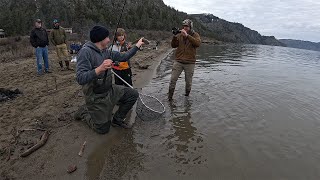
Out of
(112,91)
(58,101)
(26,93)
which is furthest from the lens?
(26,93)

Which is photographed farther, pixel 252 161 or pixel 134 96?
pixel 134 96

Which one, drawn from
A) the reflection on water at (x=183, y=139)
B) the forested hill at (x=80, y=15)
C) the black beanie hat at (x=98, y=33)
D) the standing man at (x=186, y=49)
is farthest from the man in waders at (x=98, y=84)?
the forested hill at (x=80, y=15)

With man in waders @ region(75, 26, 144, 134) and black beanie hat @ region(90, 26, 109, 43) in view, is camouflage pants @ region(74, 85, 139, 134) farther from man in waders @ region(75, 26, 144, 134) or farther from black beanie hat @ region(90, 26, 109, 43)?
black beanie hat @ region(90, 26, 109, 43)

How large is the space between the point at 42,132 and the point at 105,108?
1.49 m

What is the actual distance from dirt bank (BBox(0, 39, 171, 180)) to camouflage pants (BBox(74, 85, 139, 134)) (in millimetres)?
186

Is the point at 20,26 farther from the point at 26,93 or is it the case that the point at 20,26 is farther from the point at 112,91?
the point at 112,91

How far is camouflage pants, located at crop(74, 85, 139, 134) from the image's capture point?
19.3 feet

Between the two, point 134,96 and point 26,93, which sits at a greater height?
point 134,96

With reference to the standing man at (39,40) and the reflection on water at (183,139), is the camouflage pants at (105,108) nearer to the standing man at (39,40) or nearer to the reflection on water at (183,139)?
the reflection on water at (183,139)

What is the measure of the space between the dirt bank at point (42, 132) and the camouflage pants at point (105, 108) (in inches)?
7.3

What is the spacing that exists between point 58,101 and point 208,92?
5.42 metres

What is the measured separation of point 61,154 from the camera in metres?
5.35

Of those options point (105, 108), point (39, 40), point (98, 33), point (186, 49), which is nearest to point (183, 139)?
point (105, 108)

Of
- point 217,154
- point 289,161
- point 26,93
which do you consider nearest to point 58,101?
point 26,93
